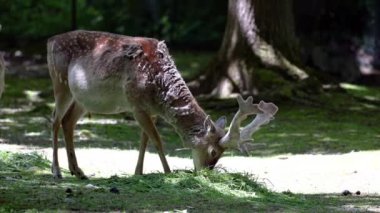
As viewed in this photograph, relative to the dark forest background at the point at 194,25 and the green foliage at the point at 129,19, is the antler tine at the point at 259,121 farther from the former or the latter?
the green foliage at the point at 129,19

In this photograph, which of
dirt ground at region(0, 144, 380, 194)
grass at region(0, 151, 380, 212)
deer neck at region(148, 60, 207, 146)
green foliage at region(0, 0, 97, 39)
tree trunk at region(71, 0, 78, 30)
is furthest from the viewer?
green foliage at region(0, 0, 97, 39)

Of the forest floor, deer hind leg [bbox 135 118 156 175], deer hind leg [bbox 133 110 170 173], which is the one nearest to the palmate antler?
the forest floor

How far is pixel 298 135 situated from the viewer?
14430 mm

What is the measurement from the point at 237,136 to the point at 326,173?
197 cm

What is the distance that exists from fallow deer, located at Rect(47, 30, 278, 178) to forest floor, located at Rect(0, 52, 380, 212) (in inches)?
13.5

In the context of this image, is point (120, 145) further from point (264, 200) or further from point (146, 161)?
point (264, 200)

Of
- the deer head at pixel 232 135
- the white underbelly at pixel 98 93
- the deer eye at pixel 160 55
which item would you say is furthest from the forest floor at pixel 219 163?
the deer eye at pixel 160 55

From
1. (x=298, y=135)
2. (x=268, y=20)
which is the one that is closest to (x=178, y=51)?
(x=268, y=20)

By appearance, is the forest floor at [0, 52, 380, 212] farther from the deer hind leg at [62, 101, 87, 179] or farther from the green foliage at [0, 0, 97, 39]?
the green foliage at [0, 0, 97, 39]

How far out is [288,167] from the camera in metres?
11.2

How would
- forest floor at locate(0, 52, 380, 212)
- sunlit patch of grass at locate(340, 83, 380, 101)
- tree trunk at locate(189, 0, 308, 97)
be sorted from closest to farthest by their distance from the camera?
forest floor at locate(0, 52, 380, 212) < tree trunk at locate(189, 0, 308, 97) < sunlit patch of grass at locate(340, 83, 380, 101)

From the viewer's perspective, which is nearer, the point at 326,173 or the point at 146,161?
the point at 326,173

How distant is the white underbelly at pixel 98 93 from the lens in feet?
31.3

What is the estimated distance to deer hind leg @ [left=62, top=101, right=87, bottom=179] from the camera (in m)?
9.74
